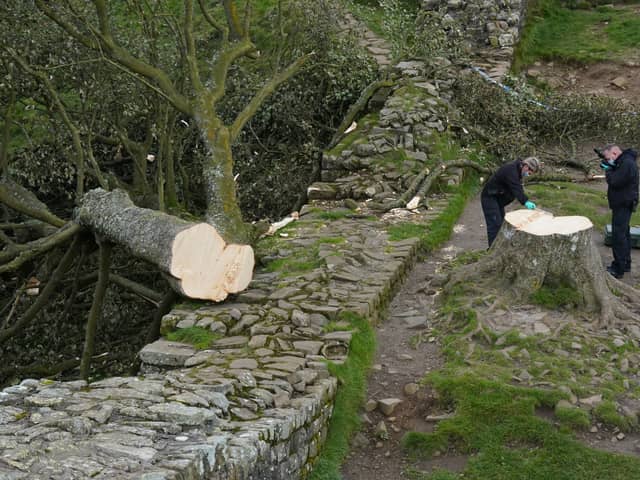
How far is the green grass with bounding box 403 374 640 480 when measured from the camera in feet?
20.5

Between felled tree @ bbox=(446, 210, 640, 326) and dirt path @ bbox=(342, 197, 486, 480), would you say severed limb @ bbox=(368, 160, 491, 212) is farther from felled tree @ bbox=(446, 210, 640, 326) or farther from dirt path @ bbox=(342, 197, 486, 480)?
felled tree @ bbox=(446, 210, 640, 326)

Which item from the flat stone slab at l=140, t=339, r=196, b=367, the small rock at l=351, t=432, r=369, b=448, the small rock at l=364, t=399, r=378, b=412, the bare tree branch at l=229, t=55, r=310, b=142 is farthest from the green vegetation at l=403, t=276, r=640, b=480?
the bare tree branch at l=229, t=55, r=310, b=142

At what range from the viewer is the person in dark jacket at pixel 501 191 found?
10.1 metres

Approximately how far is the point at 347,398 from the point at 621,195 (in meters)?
4.83

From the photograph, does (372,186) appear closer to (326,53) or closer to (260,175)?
(260,175)

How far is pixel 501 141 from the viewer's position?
48.8 feet

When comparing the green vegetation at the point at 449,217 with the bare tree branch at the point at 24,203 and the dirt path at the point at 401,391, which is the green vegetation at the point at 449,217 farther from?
the bare tree branch at the point at 24,203

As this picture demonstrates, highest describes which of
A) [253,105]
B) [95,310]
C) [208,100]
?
[208,100]

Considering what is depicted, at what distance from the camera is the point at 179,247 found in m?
7.63

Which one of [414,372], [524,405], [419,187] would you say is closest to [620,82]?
[419,187]

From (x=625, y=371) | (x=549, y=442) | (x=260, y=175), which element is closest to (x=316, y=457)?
(x=549, y=442)

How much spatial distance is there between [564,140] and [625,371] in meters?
9.32

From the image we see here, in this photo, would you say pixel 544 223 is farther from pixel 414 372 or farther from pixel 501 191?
pixel 414 372

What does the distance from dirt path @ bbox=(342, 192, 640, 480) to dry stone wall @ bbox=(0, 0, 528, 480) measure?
280 mm
